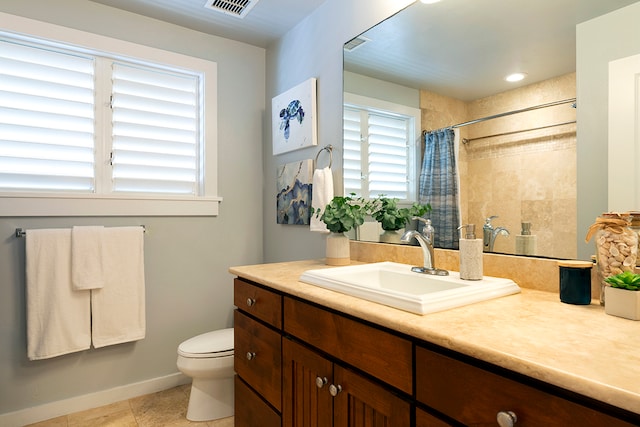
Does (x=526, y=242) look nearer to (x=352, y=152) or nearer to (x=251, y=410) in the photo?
(x=352, y=152)

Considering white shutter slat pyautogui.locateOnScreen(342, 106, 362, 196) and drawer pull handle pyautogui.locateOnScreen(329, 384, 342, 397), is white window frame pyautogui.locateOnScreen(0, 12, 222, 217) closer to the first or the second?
white shutter slat pyautogui.locateOnScreen(342, 106, 362, 196)

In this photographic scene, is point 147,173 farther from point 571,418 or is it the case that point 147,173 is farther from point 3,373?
point 571,418

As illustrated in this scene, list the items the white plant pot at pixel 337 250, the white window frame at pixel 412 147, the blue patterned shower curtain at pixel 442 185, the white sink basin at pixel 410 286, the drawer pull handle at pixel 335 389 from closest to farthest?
the white sink basin at pixel 410 286
the drawer pull handle at pixel 335 389
the blue patterned shower curtain at pixel 442 185
the white window frame at pixel 412 147
the white plant pot at pixel 337 250

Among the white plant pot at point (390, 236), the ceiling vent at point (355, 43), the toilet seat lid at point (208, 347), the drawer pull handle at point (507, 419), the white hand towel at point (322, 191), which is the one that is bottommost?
the toilet seat lid at point (208, 347)

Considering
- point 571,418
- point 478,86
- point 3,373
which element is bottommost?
point 3,373

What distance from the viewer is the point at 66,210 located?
6.81ft

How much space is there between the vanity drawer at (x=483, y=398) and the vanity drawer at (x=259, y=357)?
0.66m

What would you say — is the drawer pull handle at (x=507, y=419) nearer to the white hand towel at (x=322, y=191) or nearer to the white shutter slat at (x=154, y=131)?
the white hand towel at (x=322, y=191)

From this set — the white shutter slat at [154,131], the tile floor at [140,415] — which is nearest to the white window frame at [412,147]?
the white shutter slat at [154,131]

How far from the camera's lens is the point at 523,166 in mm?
1229

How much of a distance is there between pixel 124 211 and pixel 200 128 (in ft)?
2.47

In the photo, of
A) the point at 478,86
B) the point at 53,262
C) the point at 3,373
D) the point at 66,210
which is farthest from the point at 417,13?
the point at 3,373

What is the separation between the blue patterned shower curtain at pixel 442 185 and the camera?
1.46 m

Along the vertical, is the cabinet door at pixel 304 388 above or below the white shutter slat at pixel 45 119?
below
